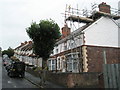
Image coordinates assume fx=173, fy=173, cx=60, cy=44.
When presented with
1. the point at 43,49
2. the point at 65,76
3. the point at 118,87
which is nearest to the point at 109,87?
the point at 118,87

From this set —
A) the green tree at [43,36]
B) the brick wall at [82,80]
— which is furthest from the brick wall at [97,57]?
the green tree at [43,36]

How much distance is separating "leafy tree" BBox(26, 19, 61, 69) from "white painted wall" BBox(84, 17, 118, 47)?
16.4 ft

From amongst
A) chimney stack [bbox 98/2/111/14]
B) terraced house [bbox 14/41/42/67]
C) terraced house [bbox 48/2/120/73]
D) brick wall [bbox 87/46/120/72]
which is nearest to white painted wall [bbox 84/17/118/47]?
terraced house [bbox 48/2/120/73]

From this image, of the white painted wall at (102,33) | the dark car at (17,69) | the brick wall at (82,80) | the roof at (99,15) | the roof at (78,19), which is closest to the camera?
the brick wall at (82,80)

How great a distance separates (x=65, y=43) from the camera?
28516mm

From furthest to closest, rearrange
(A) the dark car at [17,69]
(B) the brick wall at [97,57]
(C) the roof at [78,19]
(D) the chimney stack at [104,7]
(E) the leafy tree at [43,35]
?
(A) the dark car at [17,69]
(D) the chimney stack at [104,7]
(C) the roof at [78,19]
(B) the brick wall at [97,57]
(E) the leafy tree at [43,35]

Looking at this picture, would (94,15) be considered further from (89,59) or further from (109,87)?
(109,87)

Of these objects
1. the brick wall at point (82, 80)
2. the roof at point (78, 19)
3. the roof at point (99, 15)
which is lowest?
the brick wall at point (82, 80)

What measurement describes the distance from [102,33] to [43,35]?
8835mm

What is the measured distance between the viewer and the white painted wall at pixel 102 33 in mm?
23812

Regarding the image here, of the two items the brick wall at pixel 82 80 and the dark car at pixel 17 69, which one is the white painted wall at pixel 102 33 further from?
the dark car at pixel 17 69

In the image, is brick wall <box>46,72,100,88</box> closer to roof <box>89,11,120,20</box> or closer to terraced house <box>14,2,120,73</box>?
terraced house <box>14,2,120,73</box>

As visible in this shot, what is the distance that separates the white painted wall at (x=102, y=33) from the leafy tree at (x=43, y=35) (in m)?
4.99

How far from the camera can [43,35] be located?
20.9 metres
